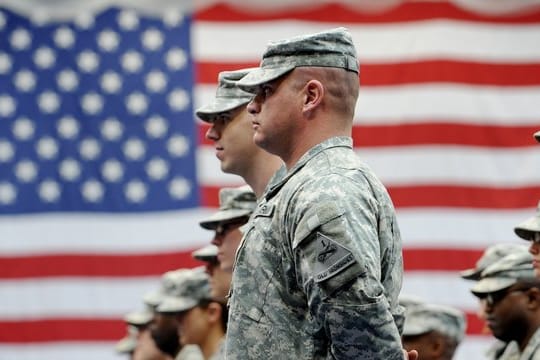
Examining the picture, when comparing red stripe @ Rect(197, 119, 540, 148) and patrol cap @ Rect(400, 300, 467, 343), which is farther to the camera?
red stripe @ Rect(197, 119, 540, 148)

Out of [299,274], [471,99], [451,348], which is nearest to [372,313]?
[299,274]

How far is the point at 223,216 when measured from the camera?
239 inches

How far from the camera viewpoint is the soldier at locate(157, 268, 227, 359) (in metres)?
7.31

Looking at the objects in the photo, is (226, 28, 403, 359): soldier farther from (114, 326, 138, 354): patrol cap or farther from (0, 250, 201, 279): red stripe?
(0, 250, 201, 279): red stripe

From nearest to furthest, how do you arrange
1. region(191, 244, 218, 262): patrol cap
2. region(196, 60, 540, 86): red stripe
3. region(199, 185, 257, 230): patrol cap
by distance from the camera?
region(199, 185, 257, 230): patrol cap
region(191, 244, 218, 262): patrol cap
region(196, 60, 540, 86): red stripe

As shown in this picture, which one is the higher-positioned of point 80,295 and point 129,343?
point 80,295

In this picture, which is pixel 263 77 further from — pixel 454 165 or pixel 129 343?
pixel 454 165

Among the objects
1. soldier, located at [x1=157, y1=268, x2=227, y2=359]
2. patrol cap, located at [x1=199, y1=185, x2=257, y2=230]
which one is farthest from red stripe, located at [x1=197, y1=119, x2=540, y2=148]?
patrol cap, located at [x1=199, y1=185, x2=257, y2=230]

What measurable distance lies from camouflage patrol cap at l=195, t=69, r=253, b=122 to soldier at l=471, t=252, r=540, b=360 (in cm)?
192

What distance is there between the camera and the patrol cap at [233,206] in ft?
19.9

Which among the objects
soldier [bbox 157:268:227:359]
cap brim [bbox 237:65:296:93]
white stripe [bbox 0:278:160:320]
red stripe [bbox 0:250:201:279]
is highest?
cap brim [bbox 237:65:296:93]

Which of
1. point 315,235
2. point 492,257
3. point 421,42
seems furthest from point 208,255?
point 421,42

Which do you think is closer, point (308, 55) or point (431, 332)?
point (308, 55)

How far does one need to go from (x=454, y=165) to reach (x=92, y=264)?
111 inches
